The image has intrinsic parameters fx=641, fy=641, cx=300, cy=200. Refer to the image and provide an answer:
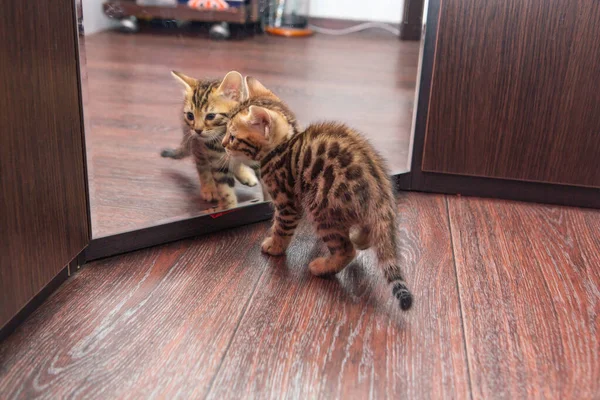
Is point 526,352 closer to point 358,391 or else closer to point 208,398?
point 358,391

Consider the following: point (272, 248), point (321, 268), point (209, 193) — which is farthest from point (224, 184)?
point (321, 268)

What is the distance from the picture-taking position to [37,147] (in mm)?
1069

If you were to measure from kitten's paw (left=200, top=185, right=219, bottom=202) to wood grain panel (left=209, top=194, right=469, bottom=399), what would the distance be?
249mm

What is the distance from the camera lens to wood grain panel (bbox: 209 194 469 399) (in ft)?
3.24

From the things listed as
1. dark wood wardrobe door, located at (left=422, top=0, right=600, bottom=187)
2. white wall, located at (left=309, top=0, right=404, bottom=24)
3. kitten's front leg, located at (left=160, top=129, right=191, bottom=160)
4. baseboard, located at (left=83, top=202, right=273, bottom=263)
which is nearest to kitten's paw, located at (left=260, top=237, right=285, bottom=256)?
baseboard, located at (left=83, top=202, right=273, bottom=263)

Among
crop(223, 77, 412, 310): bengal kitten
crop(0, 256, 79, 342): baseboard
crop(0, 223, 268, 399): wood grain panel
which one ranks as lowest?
crop(0, 223, 268, 399): wood grain panel

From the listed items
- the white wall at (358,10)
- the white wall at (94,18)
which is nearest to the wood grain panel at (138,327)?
the white wall at (94,18)

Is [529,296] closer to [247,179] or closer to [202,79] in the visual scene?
[247,179]

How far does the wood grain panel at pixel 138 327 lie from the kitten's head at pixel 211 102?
27 cm

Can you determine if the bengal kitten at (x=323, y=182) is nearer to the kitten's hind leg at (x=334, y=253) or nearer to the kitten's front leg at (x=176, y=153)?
the kitten's hind leg at (x=334, y=253)

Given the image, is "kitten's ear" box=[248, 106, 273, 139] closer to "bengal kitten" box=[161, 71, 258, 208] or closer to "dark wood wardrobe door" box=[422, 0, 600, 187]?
"bengal kitten" box=[161, 71, 258, 208]

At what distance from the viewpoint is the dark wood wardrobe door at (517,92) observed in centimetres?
152

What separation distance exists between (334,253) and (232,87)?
1.46 feet

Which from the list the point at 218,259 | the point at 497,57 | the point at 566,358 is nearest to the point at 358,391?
the point at 566,358
